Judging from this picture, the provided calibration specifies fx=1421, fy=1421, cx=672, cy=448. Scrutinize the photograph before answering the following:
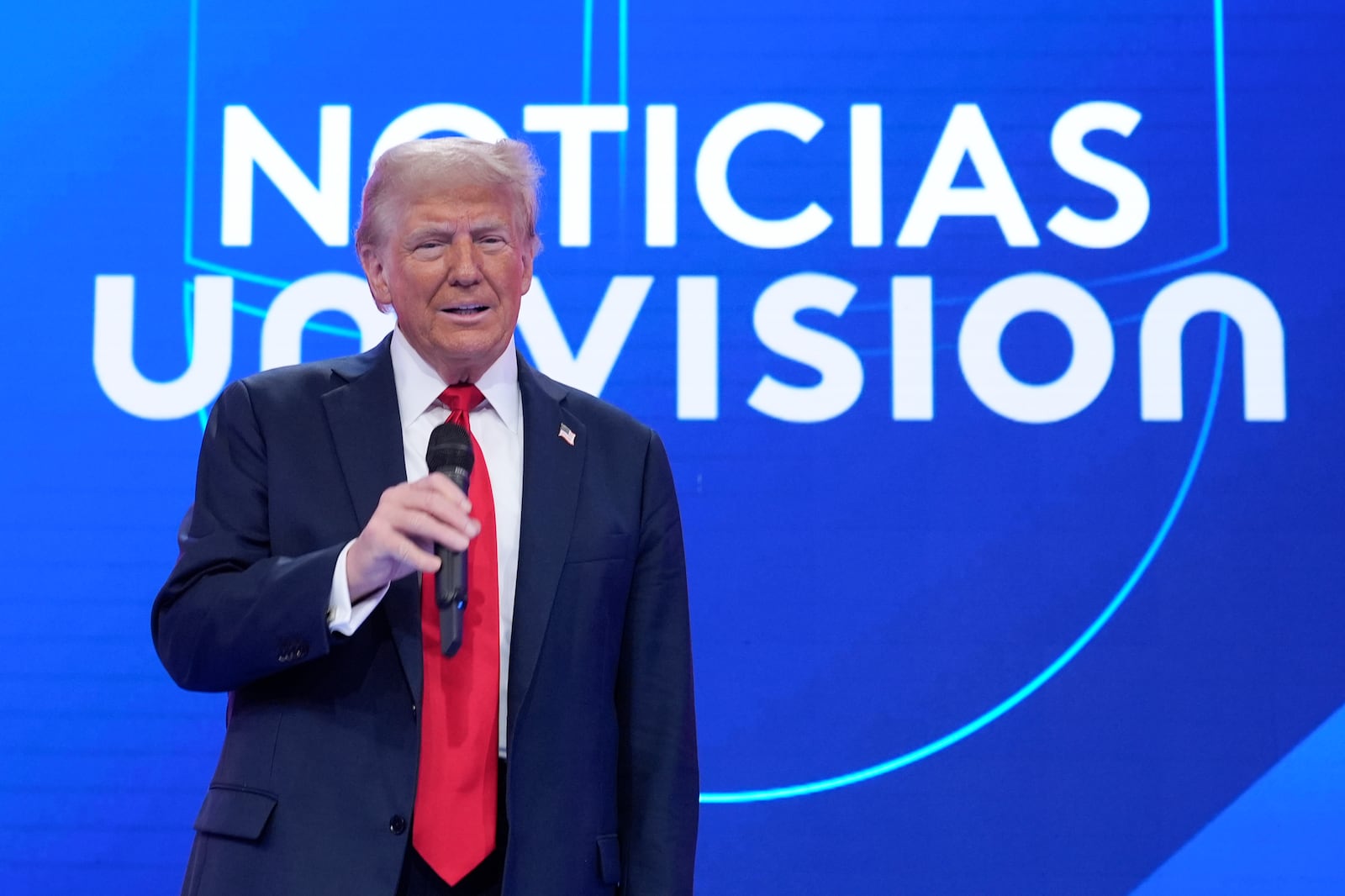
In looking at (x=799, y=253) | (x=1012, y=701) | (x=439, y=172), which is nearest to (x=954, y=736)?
(x=1012, y=701)

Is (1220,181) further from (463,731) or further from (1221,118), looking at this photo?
(463,731)

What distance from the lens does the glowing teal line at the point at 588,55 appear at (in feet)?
9.79

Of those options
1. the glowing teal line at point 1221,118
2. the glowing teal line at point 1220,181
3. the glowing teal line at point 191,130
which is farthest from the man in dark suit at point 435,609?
the glowing teal line at point 1221,118

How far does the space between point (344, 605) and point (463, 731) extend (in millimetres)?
217

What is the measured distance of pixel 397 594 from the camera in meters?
1.66

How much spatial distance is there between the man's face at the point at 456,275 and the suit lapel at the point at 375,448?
82 millimetres

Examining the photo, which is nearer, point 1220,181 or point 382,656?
point 382,656

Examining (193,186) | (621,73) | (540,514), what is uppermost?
(621,73)

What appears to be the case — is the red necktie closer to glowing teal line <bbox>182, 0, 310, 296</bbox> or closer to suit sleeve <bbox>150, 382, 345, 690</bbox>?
suit sleeve <bbox>150, 382, 345, 690</bbox>

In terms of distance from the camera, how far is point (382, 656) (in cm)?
166

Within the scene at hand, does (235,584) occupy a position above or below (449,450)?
below

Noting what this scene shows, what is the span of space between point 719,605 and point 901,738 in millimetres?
454

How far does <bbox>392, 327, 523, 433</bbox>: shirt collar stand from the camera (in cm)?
182

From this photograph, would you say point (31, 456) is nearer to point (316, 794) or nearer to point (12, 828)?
point (12, 828)
